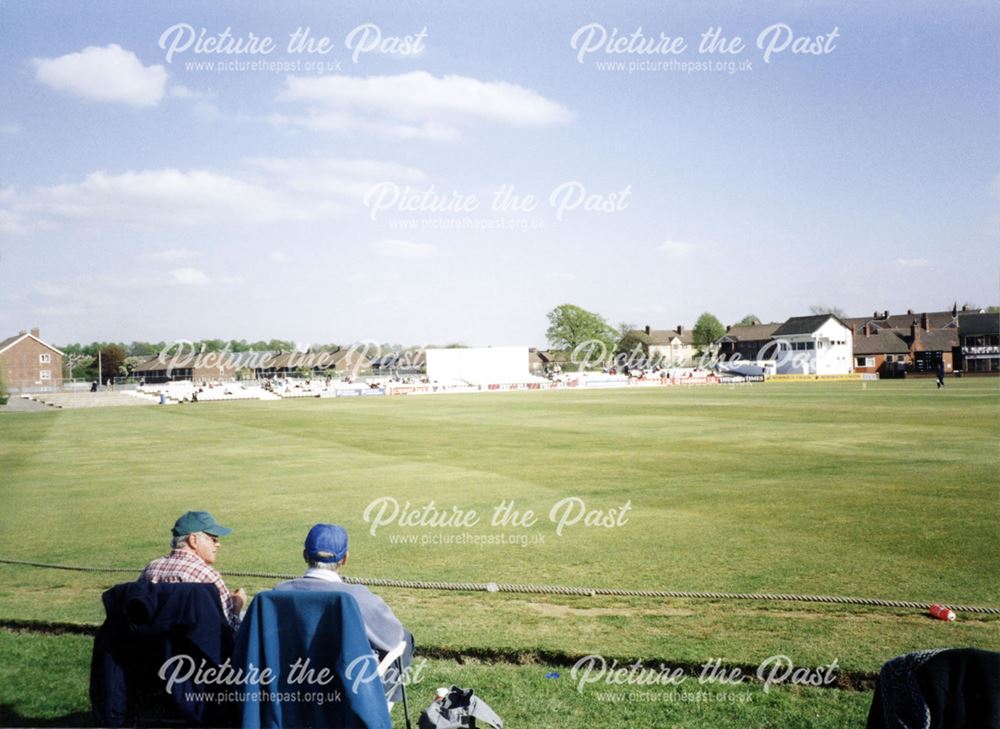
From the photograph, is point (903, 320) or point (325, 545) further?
point (903, 320)

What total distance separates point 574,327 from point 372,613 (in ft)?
335

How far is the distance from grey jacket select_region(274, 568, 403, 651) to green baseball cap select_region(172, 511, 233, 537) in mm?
1167

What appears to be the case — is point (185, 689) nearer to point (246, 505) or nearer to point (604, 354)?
point (246, 505)

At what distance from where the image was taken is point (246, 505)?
49.8 ft

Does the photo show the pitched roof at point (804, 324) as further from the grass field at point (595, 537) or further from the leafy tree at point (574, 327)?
the grass field at point (595, 537)

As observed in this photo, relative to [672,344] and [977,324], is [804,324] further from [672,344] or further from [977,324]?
[672,344]

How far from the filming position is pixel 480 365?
3585 inches

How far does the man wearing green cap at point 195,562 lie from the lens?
204 inches

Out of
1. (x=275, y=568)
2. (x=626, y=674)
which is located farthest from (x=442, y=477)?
(x=626, y=674)

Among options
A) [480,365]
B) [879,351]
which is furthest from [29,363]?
[879,351]

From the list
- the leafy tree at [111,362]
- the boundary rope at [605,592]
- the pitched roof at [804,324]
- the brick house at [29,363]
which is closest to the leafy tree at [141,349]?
the leafy tree at [111,362]

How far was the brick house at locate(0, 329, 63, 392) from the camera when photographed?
6881cm

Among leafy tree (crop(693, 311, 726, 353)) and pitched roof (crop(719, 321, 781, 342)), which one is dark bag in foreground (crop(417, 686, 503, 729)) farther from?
leafy tree (crop(693, 311, 726, 353))

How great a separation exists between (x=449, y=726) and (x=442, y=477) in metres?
13.2
